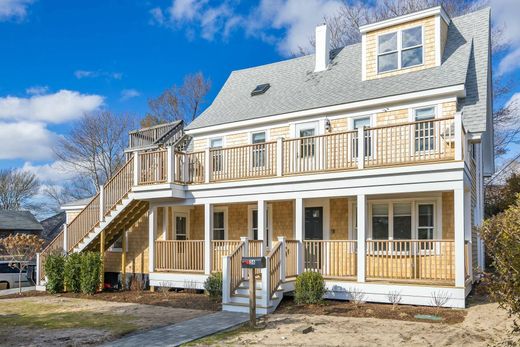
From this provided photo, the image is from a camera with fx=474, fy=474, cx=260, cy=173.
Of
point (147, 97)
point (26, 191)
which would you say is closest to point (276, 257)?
point (147, 97)

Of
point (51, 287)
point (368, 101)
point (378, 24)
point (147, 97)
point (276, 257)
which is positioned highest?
point (147, 97)

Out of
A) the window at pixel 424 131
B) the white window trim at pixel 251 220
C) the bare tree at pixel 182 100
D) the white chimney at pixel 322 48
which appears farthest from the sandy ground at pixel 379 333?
the bare tree at pixel 182 100

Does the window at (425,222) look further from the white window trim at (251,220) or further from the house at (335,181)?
the white window trim at (251,220)

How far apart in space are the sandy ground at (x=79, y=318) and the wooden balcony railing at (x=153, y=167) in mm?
4066

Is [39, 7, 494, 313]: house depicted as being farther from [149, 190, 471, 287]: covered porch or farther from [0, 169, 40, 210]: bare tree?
[0, 169, 40, 210]: bare tree

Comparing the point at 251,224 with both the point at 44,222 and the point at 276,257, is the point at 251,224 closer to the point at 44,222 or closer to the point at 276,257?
the point at 276,257

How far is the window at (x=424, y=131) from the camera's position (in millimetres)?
11875

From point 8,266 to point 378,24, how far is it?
1747 cm

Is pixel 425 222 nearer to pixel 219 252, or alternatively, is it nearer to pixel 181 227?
pixel 219 252

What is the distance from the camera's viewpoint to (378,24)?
15.7 meters

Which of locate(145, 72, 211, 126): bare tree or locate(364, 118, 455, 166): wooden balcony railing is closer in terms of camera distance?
locate(364, 118, 455, 166): wooden balcony railing

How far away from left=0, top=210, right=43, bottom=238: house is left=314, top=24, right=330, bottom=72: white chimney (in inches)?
1038

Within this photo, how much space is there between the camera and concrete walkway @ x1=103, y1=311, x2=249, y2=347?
29.0ft

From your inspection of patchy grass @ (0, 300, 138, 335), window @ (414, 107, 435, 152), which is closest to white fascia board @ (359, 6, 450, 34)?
window @ (414, 107, 435, 152)
